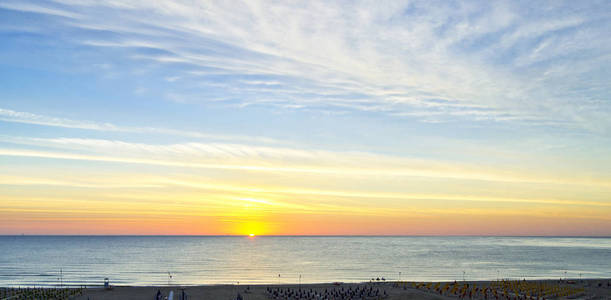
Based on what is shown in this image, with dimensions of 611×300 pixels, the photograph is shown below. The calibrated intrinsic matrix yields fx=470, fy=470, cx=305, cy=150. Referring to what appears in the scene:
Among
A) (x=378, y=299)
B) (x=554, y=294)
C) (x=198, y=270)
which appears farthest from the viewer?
(x=198, y=270)

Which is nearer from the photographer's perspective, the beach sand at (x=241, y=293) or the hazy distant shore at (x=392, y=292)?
the beach sand at (x=241, y=293)

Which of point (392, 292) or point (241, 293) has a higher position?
point (241, 293)

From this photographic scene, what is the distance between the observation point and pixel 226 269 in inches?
4751

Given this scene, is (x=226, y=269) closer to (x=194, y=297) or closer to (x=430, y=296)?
(x=194, y=297)

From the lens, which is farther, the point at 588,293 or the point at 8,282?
the point at 8,282

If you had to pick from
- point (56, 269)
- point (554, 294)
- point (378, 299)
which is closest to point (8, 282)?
point (56, 269)

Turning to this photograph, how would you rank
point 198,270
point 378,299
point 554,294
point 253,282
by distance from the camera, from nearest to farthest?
point 378,299, point 554,294, point 253,282, point 198,270

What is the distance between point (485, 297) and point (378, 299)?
13565 mm

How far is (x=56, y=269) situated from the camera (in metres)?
122

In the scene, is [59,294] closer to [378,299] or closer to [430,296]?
[378,299]

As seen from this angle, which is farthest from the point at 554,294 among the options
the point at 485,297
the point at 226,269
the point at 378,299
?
the point at 226,269

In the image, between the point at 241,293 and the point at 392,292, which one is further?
the point at 392,292

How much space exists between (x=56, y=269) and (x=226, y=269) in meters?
44.1

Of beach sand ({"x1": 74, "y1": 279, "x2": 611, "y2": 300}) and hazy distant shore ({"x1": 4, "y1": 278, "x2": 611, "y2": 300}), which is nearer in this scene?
beach sand ({"x1": 74, "y1": 279, "x2": 611, "y2": 300})
